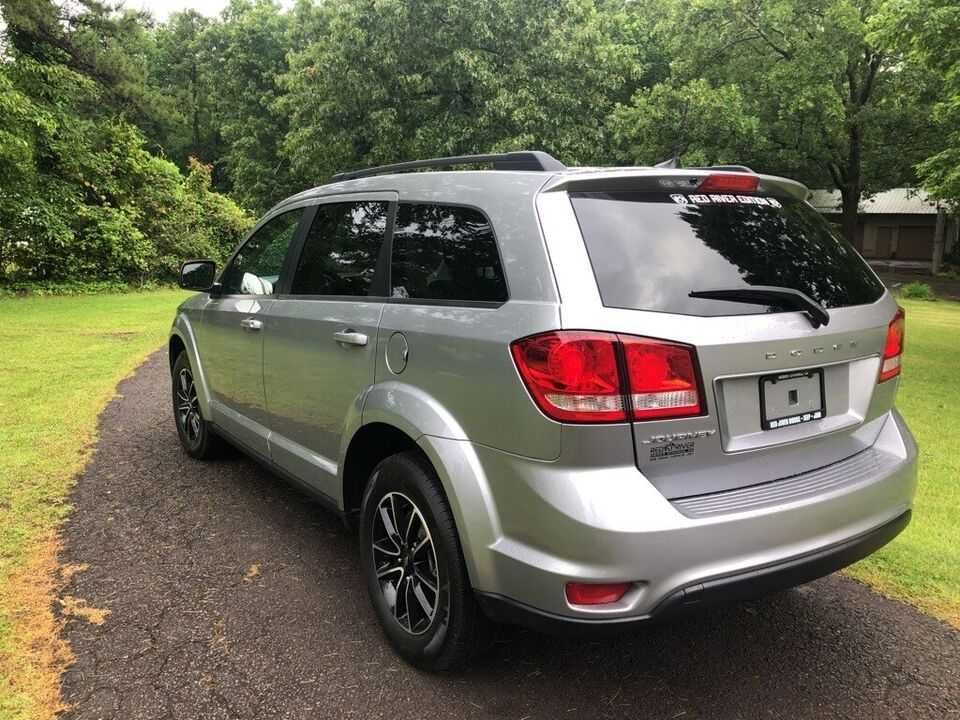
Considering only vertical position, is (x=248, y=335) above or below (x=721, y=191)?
below

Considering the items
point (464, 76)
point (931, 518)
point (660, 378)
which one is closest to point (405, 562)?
point (660, 378)

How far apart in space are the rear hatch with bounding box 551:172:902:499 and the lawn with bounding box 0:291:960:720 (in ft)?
4.45

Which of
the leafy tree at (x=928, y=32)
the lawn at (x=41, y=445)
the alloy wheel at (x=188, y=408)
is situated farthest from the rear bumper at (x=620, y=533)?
the leafy tree at (x=928, y=32)

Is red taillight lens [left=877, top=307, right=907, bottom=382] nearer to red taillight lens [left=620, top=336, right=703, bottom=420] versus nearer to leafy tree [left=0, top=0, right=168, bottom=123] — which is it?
red taillight lens [left=620, top=336, right=703, bottom=420]

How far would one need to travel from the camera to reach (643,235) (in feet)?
7.89

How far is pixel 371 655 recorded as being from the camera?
2.86 metres

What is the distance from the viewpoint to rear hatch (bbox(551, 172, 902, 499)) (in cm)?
223

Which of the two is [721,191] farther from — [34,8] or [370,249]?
[34,8]

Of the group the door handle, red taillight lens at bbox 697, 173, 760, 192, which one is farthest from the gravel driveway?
red taillight lens at bbox 697, 173, 760, 192

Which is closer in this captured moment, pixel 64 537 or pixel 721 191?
pixel 721 191

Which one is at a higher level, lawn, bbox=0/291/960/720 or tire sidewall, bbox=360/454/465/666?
tire sidewall, bbox=360/454/465/666

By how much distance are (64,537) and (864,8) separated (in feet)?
90.1

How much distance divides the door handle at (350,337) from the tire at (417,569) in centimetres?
50

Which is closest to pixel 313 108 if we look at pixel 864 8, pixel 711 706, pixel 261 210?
pixel 261 210
